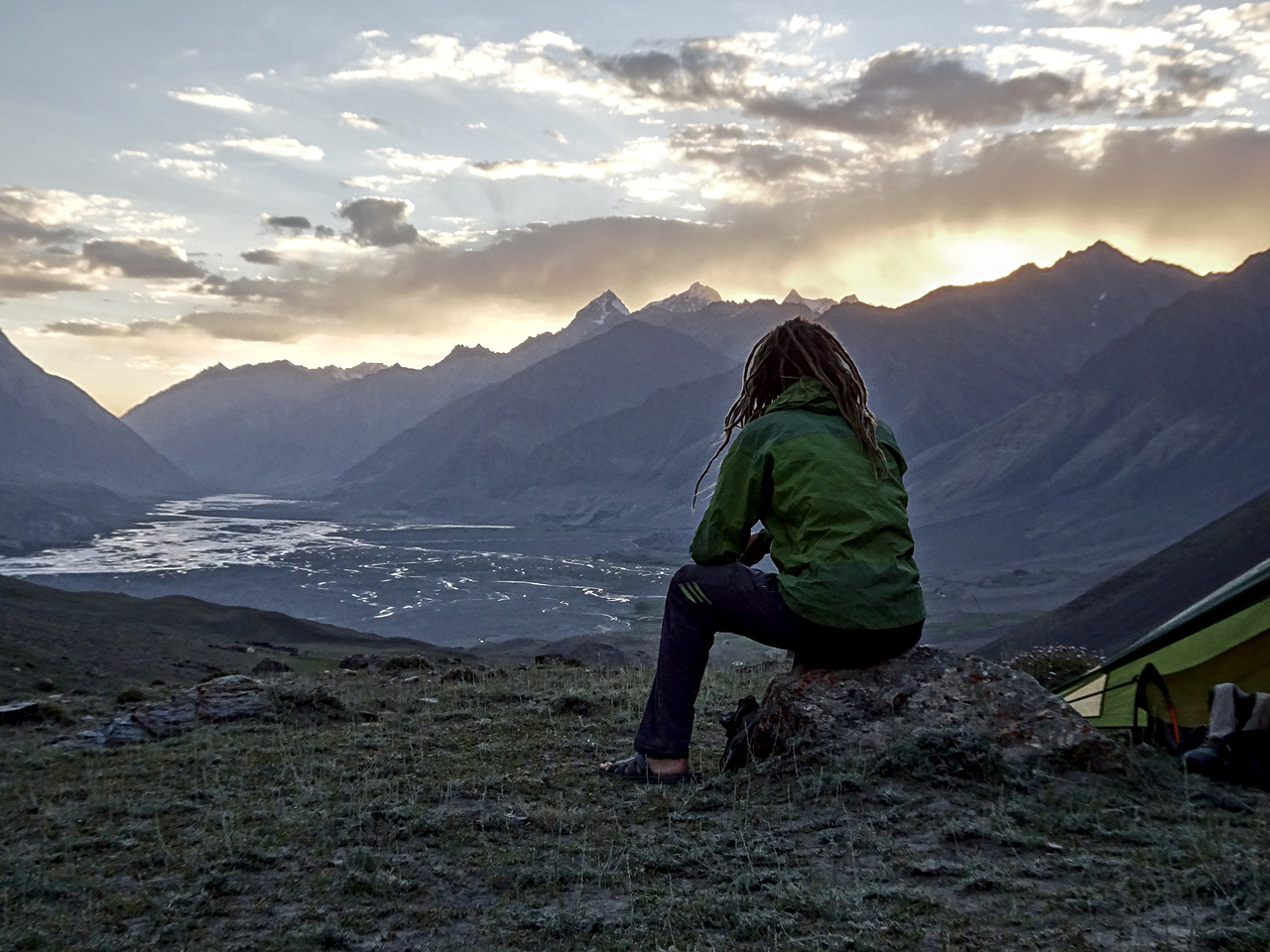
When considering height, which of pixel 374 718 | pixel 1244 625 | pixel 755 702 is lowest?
pixel 374 718

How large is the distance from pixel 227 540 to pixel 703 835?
156 metres

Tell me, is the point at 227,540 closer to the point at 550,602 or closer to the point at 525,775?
the point at 550,602

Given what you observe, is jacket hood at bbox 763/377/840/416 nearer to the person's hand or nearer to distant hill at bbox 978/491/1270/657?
the person's hand

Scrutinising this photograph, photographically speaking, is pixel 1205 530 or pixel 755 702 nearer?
pixel 755 702

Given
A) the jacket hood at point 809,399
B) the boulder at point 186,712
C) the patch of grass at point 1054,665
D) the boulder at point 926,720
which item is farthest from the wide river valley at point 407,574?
the jacket hood at point 809,399

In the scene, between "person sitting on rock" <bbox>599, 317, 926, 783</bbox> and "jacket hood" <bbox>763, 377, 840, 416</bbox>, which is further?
"jacket hood" <bbox>763, 377, 840, 416</bbox>

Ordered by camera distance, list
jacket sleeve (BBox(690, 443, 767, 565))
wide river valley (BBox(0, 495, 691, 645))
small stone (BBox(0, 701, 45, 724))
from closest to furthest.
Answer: jacket sleeve (BBox(690, 443, 767, 565)), small stone (BBox(0, 701, 45, 724)), wide river valley (BBox(0, 495, 691, 645))

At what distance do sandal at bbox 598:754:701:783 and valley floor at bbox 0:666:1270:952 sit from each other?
0.46ft

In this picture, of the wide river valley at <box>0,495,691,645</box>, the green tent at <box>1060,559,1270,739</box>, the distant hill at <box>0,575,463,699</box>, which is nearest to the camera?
the green tent at <box>1060,559,1270,739</box>

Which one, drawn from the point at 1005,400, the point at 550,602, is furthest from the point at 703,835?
the point at 1005,400

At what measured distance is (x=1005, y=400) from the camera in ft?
584

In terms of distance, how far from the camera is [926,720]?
5074mm

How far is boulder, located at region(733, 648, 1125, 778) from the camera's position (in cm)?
480

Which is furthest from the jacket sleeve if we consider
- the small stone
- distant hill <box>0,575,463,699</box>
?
distant hill <box>0,575,463,699</box>
